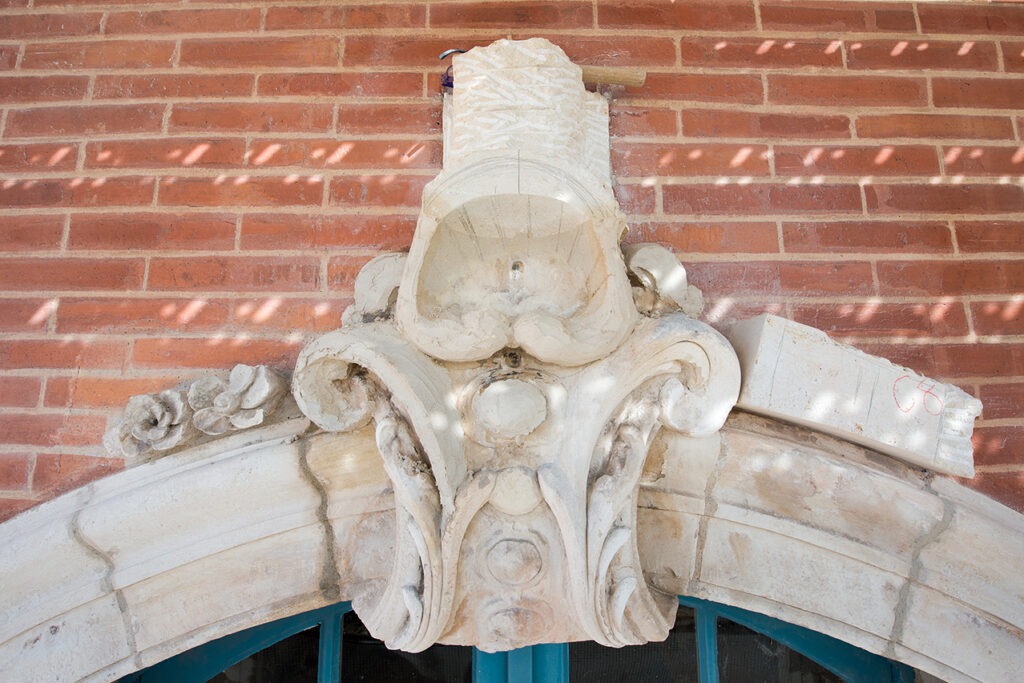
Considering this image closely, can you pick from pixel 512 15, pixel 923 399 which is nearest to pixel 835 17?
pixel 512 15

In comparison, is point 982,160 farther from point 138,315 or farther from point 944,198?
point 138,315

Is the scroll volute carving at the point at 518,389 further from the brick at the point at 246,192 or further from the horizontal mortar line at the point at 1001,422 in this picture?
the horizontal mortar line at the point at 1001,422

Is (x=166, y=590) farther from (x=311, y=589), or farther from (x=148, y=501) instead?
(x=311, y=589)

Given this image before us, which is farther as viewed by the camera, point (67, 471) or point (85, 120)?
point (85, 120)

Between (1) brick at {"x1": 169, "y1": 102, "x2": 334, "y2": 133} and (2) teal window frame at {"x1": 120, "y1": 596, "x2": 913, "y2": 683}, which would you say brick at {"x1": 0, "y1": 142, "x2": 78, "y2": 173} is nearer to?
(1) brick at {"x1": 169, "y1": 102, "x2": 334, "y2": 133}

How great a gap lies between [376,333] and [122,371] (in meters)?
0.61

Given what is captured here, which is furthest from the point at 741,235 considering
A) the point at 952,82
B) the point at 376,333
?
the point at 376,333

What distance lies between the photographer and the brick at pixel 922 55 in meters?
1.85

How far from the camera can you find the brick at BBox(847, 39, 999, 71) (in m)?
1.85

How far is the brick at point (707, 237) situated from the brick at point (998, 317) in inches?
18.9

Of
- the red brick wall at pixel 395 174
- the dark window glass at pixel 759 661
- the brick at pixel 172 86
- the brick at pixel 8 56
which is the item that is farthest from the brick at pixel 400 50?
the dark window glass at pixel 759 661

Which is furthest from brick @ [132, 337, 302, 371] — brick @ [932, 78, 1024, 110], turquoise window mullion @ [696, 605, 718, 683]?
brick @ [932, 78, 1024, 110]

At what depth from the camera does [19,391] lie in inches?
64.9

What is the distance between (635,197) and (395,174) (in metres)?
A: 0.55
